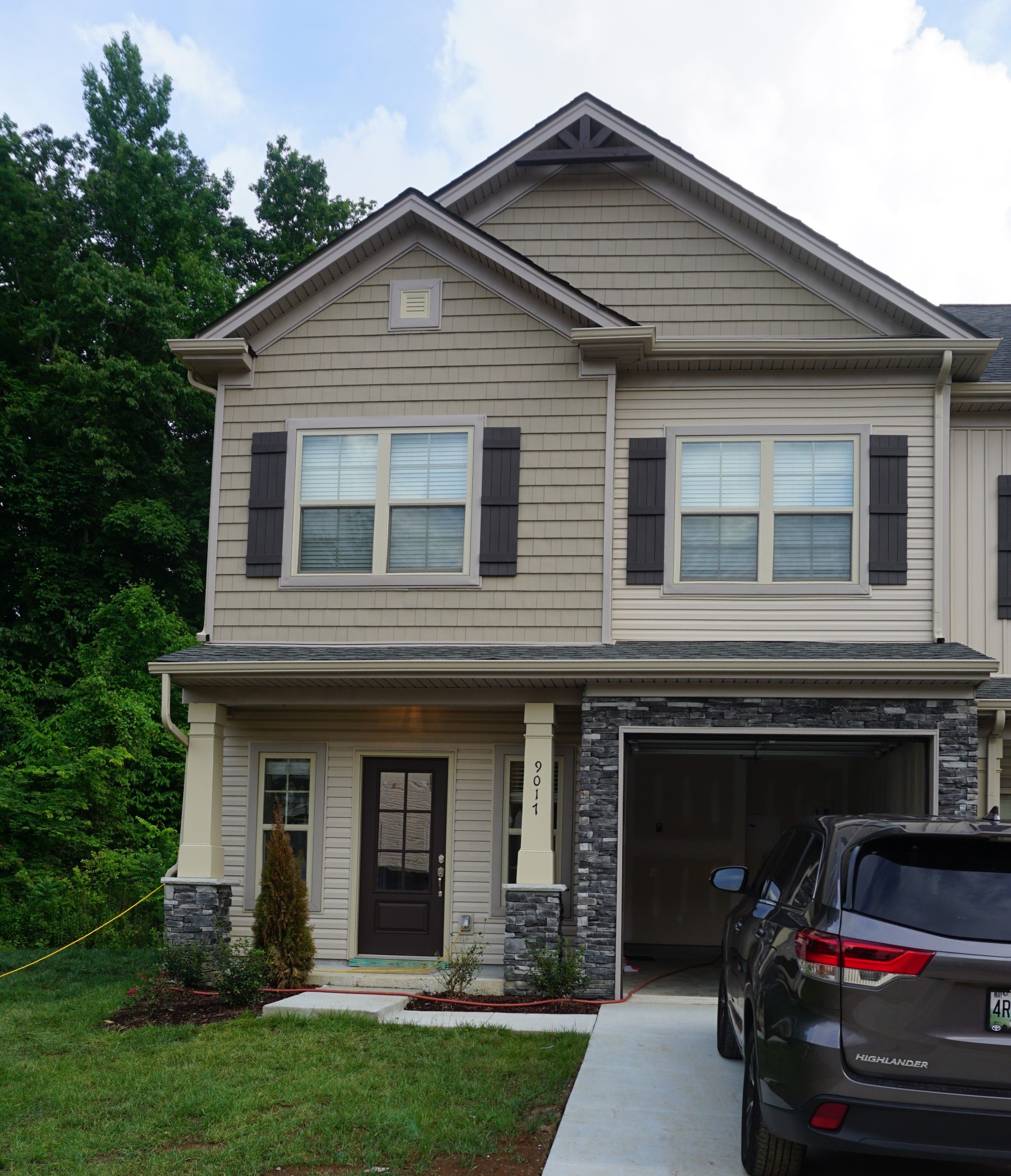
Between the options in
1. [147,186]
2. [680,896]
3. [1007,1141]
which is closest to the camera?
[1007,1141]

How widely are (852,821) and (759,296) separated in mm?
7749

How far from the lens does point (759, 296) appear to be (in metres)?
11.5

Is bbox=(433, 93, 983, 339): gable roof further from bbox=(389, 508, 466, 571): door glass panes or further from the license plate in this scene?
the license plate

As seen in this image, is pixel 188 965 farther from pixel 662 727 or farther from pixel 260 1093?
pixel 662 727

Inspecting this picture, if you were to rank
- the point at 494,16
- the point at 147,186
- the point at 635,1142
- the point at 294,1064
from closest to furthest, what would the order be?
the point at 635,1142
the point at 294,1064
the point at 494,16
the point at 147,186

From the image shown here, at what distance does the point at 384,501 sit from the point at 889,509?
4.65 metres

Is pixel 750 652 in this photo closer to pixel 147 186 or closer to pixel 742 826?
pixel 742 826

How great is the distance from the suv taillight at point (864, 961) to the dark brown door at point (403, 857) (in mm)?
7169

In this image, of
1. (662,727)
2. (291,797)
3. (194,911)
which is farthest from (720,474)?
(194,911)

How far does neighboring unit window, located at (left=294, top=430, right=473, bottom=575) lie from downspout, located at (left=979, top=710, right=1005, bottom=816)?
496cm

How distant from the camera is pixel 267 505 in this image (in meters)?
11.2

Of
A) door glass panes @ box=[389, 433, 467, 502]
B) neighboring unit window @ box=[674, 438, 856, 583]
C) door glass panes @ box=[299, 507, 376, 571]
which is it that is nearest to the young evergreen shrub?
door glass panes @ box=[299, 507, 376, 571]

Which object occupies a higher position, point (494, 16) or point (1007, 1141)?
point (494, 16)

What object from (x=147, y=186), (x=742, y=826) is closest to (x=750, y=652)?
(x=742, y=826)
